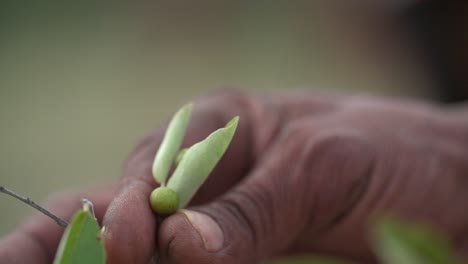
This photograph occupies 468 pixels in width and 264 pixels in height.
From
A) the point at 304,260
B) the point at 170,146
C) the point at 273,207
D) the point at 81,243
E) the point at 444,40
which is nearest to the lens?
the point at 81,243

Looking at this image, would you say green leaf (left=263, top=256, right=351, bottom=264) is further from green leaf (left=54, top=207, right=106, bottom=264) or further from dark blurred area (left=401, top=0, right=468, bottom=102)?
dark blurred area (left=401, top=0, right=468, bottom=102)

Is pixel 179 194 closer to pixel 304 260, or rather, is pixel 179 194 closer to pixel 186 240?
pixel 186 240

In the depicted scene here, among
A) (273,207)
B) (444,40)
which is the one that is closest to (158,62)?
(444,40)

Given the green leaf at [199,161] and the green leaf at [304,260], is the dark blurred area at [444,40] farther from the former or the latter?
the green leaf at [199,161]

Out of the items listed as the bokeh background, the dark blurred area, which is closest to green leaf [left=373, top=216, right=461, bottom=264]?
the bokeh background

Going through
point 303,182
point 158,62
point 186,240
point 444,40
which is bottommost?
point 444,40
